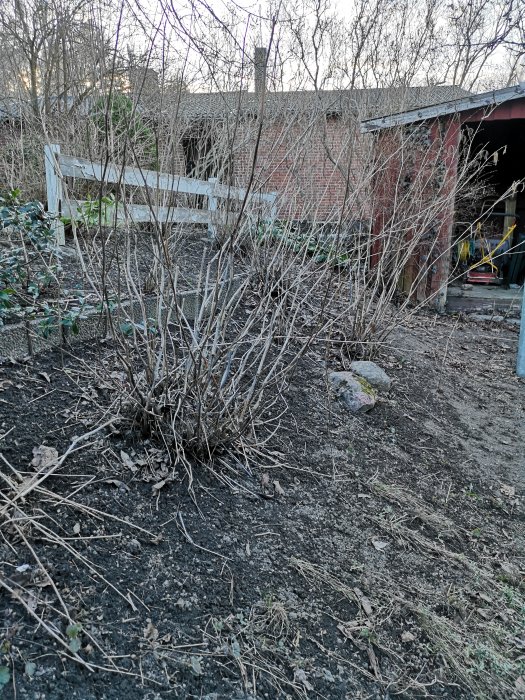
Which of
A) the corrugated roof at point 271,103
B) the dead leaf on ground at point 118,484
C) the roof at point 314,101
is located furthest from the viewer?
the roof at point 314,101

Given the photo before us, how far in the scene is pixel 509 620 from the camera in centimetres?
279

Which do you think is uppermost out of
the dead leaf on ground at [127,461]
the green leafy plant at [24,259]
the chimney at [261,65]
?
the chimney at [261,65]

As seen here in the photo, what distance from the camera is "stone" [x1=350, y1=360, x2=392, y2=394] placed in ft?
16.5

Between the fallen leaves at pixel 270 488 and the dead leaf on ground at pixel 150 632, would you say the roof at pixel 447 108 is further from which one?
the dead leaf on ground at pixel 150 632

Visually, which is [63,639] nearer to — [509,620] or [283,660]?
[283,660]

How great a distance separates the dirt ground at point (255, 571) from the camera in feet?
6.17

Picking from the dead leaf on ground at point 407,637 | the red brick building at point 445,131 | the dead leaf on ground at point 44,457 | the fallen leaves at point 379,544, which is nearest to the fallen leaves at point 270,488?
the fallen leaves at point 379,544

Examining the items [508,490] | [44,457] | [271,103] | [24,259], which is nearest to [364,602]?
[44,457]

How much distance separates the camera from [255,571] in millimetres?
2457

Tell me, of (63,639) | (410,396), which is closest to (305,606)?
(63,639)

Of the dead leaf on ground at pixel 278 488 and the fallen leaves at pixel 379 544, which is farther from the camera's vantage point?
the dead leaf on ground at pixel 278 488

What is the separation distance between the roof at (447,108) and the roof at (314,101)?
0.89 ft

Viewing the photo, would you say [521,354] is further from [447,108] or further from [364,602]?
[364,602]

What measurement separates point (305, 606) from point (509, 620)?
1.15 meters
